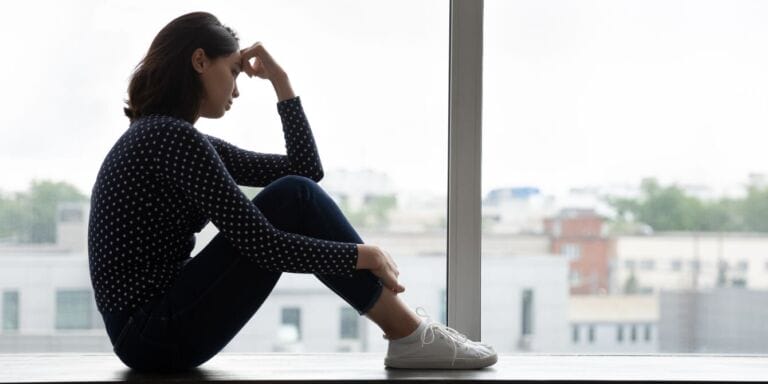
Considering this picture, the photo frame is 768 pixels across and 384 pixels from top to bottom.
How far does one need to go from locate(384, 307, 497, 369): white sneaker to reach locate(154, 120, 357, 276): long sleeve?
29 centimetres

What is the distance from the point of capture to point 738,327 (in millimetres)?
2207

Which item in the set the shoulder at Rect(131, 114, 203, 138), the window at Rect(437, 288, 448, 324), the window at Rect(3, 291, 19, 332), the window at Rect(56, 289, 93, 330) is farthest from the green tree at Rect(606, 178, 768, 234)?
the window at Rect(3, 291, 19, 332)

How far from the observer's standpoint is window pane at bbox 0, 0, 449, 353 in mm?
2043

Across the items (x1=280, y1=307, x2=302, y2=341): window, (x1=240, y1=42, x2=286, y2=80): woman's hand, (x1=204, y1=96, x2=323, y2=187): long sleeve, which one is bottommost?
(x1=280, y1=307, x2=302, y2=341): window

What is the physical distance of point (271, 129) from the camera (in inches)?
82.0

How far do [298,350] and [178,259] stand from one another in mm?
521

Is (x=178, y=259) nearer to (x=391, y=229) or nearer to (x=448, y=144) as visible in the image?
(x=391, y=229)

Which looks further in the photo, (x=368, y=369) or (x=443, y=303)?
(x=443, y=303)

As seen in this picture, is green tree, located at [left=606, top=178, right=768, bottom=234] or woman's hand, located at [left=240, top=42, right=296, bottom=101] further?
green tree, located at [left=606, top=178, right=768, bottom=234]

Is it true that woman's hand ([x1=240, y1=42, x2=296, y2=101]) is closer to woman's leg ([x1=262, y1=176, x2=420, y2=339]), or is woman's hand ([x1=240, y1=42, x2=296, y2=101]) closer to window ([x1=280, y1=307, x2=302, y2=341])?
woman's leg ([x1=262, y1=176, x2=420, y2=339])

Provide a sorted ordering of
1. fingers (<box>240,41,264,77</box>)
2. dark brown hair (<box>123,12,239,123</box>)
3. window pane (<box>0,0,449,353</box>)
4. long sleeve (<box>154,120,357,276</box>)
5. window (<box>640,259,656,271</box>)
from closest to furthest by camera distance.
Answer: long sleeve (<box>154,120,357,276</box>) → dark brown hair (<box>123,12,239,123</box>) → fingers (<box>240,41,264,77</box>) → window pane (<box>0,0,449,353</box>) → window (<box>640,259,656,271</box>)

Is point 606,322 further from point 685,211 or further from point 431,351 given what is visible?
point 431,351

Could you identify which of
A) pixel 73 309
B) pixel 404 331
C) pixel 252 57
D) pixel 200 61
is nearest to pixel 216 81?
pixel 200 61

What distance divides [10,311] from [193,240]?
1.99 ft
